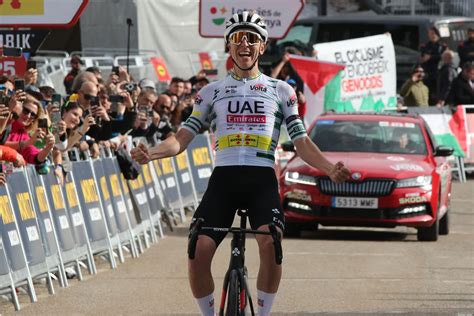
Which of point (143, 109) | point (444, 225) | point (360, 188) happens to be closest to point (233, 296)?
point (360, 188)

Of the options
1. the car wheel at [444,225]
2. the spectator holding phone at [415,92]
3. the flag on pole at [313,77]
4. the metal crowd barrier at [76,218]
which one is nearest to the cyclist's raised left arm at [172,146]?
the metal crowd barrier at [76,218]

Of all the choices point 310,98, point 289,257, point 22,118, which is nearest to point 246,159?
point 22,118

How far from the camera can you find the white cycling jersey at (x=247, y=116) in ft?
31.5

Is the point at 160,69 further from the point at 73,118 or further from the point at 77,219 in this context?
the point at 77,219

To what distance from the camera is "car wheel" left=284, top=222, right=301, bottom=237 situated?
18.3 meters

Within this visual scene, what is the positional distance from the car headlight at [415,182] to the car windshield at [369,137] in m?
0.93

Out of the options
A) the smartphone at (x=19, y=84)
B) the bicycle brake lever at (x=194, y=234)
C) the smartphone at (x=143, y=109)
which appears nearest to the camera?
the bicycle brake lever at (x=194, y=234)

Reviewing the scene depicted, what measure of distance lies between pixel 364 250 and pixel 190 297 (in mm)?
4462

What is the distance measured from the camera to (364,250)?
17125 millimetres

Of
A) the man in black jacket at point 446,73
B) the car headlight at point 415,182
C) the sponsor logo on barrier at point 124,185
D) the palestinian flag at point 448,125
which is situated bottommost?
the palestinian flag at point 448,125

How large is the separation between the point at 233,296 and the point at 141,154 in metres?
1.00

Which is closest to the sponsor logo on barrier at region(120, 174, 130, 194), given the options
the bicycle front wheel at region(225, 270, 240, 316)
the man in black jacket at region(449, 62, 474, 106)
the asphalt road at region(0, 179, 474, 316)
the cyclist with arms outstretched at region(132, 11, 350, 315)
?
the asphalt road at region(0, 179, 474, 316)

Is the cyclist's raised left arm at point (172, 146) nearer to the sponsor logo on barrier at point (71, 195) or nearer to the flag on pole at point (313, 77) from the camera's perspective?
the sponsor logo on barrier at point (71, 195)

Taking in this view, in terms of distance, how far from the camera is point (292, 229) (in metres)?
18.4
